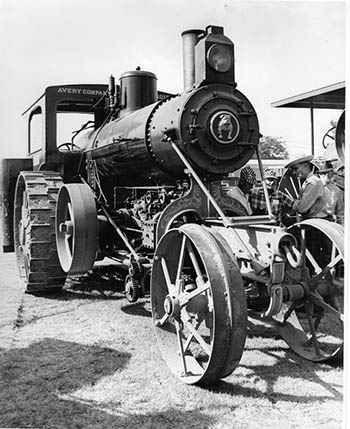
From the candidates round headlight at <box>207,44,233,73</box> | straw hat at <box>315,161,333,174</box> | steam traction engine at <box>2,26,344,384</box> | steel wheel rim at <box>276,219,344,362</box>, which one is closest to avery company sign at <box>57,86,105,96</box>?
steam traction engine at <box>2,26,344,384</box>

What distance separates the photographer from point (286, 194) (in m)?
6.53

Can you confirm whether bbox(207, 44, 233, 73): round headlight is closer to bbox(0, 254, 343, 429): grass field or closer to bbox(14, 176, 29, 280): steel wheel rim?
A: bbox(0, 254, 343, 429): grass field

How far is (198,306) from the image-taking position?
11.2ft

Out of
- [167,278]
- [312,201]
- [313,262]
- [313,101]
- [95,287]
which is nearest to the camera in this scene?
Answer: [167,278]

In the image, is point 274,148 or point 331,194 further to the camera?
point 274,148

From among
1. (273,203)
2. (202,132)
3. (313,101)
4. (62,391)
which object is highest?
(313,101)

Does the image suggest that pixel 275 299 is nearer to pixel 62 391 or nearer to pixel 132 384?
pixel 132 384

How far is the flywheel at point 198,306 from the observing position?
3.03m

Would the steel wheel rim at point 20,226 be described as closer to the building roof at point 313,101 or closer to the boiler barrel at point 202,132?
the boiler barrel at point 202,132

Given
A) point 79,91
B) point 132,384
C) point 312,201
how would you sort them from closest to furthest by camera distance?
point 132,384, point 312,201, point 79,91

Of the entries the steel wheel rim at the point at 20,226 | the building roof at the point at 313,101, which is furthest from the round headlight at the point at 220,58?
Result: the building roof at the point at 313,101

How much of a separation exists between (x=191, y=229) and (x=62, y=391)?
134cm

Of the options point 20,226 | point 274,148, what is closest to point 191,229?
point 20,226

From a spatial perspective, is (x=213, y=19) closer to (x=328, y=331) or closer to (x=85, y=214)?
(x=85, y=214)
